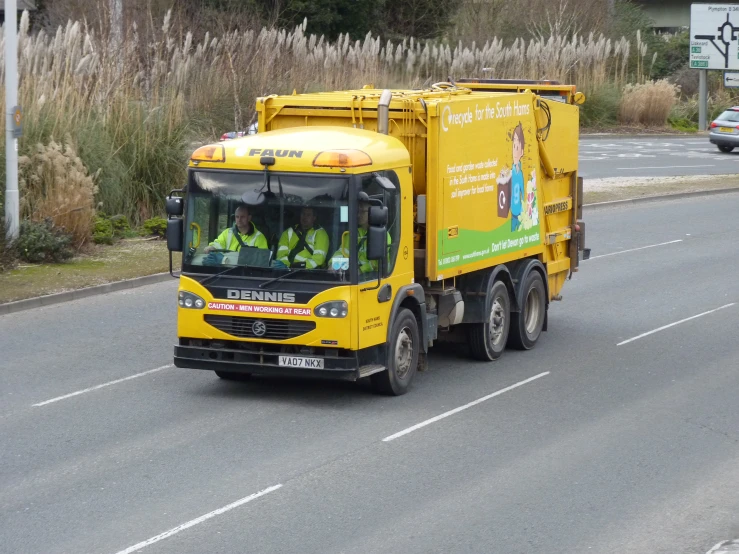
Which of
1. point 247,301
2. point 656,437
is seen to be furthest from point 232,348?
point 656,437

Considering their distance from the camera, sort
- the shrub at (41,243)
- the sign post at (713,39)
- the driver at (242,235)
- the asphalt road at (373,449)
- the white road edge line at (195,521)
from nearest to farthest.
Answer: the white road edge line at (195,521) → the asphalt road at (373,449) → the driver at (242,235) → the shrub at (41,243) → the sign post at (713,39)

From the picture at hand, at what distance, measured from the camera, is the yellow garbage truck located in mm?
10977

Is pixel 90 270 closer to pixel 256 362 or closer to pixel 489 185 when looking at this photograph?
pixel 489 185

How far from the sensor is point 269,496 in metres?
8.62

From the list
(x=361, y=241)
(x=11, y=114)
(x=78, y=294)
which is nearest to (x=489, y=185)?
(x=361, y=241)

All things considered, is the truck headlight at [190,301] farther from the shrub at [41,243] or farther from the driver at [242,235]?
the shrub at [41,243]

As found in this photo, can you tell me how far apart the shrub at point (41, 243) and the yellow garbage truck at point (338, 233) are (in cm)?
668

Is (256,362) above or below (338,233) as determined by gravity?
below

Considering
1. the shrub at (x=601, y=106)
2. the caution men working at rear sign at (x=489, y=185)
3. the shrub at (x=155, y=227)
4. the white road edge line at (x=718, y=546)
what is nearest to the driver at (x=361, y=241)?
the caution men working at rear sign at (x=489, y=185)

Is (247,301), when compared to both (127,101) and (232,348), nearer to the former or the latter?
(232,348)

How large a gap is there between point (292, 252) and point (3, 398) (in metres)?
2.93

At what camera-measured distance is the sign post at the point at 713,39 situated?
161ft

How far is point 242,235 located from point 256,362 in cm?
112

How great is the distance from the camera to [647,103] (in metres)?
47.2
